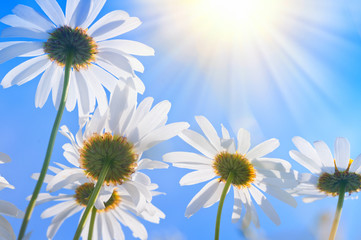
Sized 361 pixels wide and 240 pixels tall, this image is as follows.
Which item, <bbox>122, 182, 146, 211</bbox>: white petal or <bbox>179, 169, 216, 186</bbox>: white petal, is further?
<bbox>179, 169, 216, 186</bbox>: white petal

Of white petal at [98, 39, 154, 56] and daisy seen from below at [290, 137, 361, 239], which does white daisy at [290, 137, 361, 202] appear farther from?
white petal at [98, 39, 154, 56]

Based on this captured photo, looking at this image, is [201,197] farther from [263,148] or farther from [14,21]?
[14,21]

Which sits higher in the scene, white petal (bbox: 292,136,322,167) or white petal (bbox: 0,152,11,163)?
white petal (bbox: 292,136,322,167)

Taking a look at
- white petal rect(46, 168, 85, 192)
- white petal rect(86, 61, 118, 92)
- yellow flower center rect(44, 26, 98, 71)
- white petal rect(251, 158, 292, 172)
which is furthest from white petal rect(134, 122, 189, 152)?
yellow flower center rect(44, 26, 98, 71)

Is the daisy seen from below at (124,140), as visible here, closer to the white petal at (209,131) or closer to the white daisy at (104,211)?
the white daisy at (104,211)

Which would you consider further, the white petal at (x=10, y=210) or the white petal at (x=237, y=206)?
the white petal at (x=237, y=206)

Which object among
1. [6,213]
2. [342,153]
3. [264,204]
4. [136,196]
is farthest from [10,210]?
[342,153]

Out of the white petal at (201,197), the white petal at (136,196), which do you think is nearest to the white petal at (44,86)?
the white petal at (136,196)
